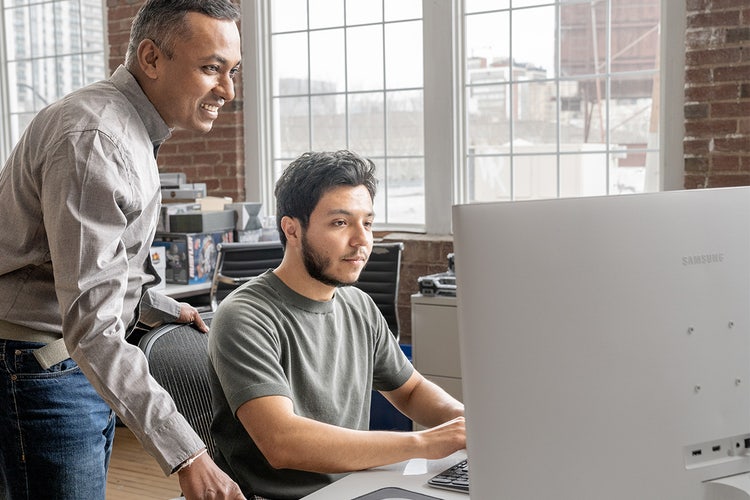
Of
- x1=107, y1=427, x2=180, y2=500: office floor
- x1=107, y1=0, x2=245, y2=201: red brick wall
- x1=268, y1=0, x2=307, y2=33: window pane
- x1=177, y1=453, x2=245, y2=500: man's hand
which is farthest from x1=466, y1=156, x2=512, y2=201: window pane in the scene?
x1=177, y1=453, x2=245, y2=500: man's hand

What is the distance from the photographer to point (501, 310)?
2.99 ft

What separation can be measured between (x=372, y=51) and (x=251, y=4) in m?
0.84

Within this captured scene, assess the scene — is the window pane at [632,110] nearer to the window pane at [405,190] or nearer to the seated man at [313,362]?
A: the window pane at [405,190]

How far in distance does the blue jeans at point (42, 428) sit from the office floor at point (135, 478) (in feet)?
6.29

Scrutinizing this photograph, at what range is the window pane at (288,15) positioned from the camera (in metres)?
5.10

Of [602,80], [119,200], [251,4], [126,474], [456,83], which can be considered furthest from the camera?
[251,4]

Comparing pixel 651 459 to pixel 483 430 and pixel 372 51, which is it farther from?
pixel 372 51

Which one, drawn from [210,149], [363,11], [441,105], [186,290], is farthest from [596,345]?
[210,149]

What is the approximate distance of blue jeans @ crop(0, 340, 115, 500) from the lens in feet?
5.60

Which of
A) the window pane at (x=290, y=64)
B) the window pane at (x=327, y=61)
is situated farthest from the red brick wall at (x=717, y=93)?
the window pane at (x=290, y=64)

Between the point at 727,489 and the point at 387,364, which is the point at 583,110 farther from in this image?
the point at 727,489

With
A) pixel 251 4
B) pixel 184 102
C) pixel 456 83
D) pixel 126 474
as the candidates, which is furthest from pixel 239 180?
pixel 184 102

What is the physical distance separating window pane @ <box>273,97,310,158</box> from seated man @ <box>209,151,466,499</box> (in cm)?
327

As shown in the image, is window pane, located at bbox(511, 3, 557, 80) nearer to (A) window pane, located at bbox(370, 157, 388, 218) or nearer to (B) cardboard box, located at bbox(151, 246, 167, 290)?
(A) window pane, located at bbox(370, 157, 388, 218)
